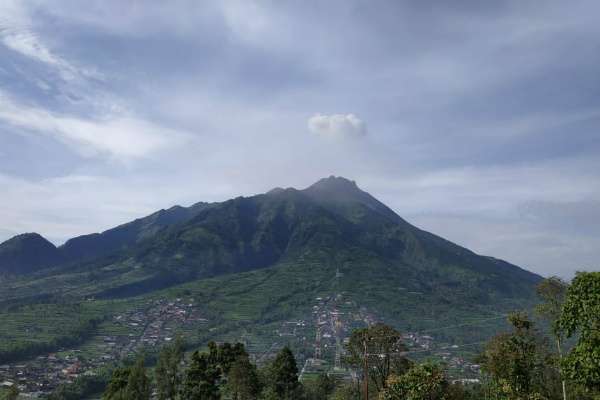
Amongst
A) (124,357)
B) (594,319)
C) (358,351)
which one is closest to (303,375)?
(124,357)

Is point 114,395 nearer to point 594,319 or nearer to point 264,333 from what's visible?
point 594,319

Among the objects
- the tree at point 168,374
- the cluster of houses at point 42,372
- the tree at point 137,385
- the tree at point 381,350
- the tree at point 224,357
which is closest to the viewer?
the tree at point 381,350

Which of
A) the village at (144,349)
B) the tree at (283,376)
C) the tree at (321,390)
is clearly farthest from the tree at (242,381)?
the village at (144,349)

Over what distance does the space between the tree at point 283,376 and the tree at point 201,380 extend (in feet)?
25.7

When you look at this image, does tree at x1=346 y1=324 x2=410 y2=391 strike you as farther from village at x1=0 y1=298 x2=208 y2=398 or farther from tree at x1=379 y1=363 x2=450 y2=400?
village at x1=0 y1=298 x2=208 y2=398

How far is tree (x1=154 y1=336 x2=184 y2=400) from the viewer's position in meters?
64.4

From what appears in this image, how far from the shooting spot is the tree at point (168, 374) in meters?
64.4

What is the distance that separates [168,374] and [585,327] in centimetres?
5853

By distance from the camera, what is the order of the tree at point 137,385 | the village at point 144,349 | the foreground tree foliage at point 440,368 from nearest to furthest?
the foreground tree foliage at point 440,368, the tree at point 137,385, the village at point 144,349

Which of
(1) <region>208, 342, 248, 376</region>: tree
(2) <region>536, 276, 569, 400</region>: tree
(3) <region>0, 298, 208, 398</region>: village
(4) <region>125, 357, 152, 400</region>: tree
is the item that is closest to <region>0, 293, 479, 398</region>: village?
(3) <region>0, 298, 208, 398</region>: village

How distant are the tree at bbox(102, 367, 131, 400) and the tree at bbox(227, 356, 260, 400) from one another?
1171 centimetres

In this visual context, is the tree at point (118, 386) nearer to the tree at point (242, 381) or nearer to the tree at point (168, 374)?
the tree at point (242, 381)

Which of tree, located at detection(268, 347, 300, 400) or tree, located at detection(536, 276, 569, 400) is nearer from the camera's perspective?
tree, located at detection(536, 276, 569, 400)

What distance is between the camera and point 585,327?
62.9ft
